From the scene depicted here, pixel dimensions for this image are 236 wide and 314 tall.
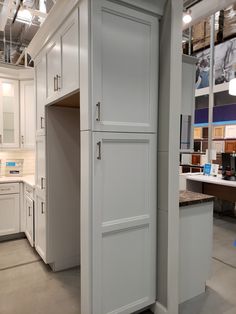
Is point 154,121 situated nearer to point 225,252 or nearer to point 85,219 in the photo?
point 85,219

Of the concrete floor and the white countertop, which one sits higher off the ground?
the white countertop

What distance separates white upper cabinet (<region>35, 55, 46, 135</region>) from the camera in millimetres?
2682

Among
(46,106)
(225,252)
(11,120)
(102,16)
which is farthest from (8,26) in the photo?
(225,252)

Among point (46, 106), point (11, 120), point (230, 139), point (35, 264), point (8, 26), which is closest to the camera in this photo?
point (46, 106)

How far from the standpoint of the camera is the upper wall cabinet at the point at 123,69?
1.69m

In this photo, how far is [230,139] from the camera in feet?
22.6

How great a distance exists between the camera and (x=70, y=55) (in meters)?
1.96

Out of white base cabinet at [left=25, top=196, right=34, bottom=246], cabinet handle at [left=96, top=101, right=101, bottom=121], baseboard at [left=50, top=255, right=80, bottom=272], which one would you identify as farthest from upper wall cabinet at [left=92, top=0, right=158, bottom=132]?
white base cabinet at [left=25, top=196, right=34, bottom=246]

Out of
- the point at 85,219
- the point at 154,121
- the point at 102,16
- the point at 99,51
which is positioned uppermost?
the point at 102,16

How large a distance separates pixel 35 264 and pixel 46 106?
2001 mm

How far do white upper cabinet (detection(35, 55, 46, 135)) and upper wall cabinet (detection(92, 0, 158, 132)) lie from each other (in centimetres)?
120

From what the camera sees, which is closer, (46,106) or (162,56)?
(162,56)

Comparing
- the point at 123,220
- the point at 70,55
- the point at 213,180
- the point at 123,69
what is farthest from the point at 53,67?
the point at 213,180

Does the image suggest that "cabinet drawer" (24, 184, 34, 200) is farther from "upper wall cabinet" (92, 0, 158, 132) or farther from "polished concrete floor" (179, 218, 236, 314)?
"polished concrete floor" (179, 218, 236, 314)
